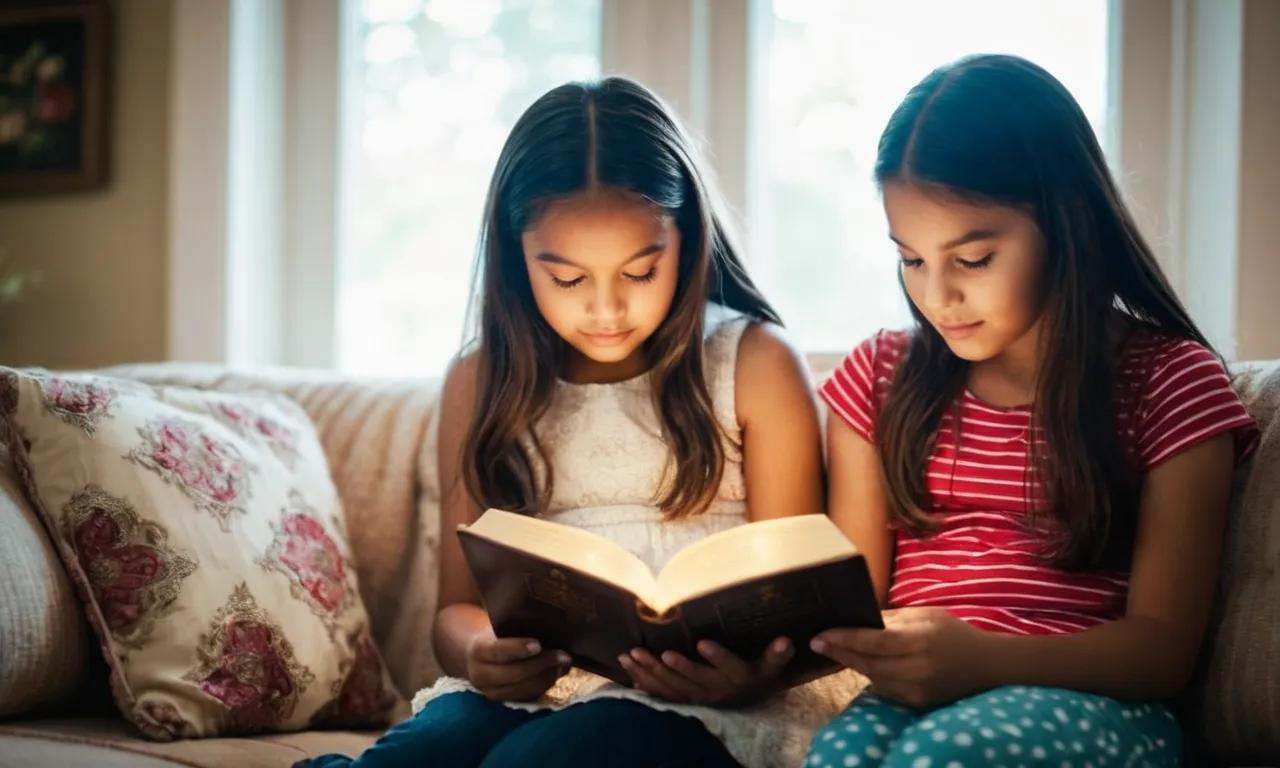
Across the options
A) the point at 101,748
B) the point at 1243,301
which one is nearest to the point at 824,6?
the point at 1243,301

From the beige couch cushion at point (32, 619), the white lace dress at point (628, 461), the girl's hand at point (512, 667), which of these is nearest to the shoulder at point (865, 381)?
the white lace dress at point (628, 461)

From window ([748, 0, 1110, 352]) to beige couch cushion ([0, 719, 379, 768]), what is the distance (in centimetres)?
116

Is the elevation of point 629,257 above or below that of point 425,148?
below

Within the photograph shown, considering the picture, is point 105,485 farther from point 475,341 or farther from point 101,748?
point 475,341

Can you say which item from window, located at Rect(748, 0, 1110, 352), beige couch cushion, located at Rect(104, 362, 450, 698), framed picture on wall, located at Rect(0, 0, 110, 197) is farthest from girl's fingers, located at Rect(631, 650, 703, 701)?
framed picture on wall, located at Rect(0, 0, 110, 197)

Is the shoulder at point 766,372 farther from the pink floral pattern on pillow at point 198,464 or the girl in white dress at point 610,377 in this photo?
the pink floral pattern on pillow at point 198,464

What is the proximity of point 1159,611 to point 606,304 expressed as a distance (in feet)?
2.17

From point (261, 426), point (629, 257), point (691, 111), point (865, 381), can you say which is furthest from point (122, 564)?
point (691, 111)

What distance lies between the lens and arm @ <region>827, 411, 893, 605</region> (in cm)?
146

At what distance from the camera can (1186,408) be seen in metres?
1.28

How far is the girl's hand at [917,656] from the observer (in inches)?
44.3

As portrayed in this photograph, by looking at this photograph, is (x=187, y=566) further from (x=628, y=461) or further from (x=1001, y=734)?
(x=1001, y=734)

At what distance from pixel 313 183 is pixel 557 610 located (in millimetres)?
1617

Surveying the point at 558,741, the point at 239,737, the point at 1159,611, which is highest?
the point at 1159,611
